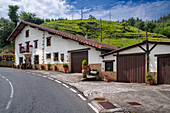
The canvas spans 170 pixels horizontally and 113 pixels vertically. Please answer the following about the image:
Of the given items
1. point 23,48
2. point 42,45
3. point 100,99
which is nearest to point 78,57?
point 42,45

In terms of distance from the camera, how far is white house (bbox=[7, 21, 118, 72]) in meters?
13.6

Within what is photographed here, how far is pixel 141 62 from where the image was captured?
10.1 meters

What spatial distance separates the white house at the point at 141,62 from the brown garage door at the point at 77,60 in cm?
365

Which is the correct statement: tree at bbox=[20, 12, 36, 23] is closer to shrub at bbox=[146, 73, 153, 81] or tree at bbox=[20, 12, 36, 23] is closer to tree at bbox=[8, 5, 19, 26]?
tree at bbox=[8, 5, 19, 26]

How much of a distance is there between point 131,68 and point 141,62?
931 millimetres

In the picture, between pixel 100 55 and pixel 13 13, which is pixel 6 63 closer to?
pixel 100 55

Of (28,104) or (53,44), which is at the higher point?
(53,44)

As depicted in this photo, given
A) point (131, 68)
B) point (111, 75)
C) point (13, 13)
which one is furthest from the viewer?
point (13, 13)

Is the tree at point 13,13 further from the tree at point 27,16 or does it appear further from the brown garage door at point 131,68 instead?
the brown garage door at point 131,68

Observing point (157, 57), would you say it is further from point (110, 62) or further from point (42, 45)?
point (42, 45)

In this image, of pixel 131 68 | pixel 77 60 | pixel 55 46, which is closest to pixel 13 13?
pixel 55 46

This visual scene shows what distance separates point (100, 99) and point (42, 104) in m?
2.42

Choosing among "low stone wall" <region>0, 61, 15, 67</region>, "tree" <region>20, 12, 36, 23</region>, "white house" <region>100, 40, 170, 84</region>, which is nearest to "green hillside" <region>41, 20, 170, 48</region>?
"tree" <region>20, 12, 36, 23</region>

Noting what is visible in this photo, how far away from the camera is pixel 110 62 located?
469 inches
